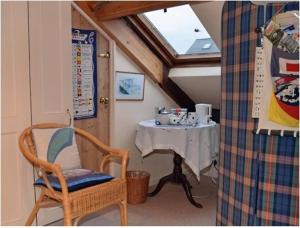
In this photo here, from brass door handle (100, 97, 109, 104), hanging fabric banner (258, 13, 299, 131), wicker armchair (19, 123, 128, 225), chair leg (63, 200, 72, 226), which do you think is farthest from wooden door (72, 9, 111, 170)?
hanging fabric banner (258, 13, 299, 131)

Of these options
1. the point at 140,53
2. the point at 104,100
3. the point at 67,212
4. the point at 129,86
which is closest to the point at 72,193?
the point at 67,212

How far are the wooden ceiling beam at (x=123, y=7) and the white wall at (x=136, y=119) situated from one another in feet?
1.62

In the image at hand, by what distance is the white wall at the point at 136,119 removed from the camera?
3.32 meters

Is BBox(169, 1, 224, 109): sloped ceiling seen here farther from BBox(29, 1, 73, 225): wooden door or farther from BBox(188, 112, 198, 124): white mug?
BBox(29, 1, 73, 225): wooden door

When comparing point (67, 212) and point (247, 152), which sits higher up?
point (247, 152)

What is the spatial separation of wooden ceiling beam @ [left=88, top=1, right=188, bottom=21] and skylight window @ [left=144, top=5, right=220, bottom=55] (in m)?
0.51

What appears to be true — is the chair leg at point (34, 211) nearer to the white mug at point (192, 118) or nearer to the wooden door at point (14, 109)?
the wooden door at point (14, 109)

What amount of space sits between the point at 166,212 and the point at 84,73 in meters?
1.49

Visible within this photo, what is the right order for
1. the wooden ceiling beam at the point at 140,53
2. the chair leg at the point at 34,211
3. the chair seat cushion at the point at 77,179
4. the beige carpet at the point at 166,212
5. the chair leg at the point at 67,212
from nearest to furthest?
the chair leg at the point at 67,212, the chair seat cushion at the point at 77,179, the chair leg at the point at 34,211, the beige carpet at the point at 166,212, the wooden ceiling beam at the point at 140,53

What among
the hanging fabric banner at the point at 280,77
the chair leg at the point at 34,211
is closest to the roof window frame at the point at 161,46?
the hanging fabric banner at the point at 280,77

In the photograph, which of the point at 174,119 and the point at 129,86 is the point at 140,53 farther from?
the point at 174,119

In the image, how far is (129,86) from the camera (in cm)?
339

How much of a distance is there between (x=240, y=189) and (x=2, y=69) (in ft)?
5.75

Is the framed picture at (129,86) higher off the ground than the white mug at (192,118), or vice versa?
the framed picture at (129,86)
